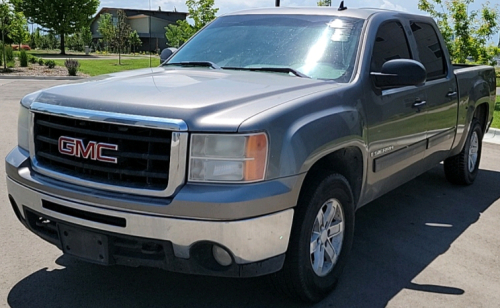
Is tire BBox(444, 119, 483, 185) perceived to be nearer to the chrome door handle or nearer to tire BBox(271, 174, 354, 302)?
the chrome door handle

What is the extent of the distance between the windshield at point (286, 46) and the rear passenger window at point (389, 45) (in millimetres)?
202

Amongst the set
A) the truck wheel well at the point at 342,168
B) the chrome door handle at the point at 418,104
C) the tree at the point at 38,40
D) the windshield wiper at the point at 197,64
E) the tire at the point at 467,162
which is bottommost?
the tree at the point at 38,40

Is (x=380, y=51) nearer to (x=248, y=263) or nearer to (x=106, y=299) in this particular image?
(x=248, y=263)

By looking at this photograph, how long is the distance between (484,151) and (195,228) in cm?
733

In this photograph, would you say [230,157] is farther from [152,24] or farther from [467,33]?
[152,24]

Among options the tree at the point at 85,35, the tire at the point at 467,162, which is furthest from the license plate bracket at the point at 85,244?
the tree at the point at 85,35

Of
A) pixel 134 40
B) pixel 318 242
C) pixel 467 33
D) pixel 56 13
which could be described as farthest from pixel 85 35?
pixel 318 242

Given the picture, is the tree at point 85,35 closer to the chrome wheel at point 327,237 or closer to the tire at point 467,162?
the tire at point 467,162

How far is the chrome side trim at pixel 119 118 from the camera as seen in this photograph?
2926 millimetres

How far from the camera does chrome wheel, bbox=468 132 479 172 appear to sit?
21.3 feet

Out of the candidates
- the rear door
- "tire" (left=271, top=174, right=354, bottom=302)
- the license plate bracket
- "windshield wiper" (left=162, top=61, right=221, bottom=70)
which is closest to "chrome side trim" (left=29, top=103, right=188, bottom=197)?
the license plate bracket

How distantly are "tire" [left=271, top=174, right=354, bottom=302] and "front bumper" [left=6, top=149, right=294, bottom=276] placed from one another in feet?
0.50

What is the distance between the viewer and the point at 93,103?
319cm

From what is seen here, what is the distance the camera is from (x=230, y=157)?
9.68 ft
